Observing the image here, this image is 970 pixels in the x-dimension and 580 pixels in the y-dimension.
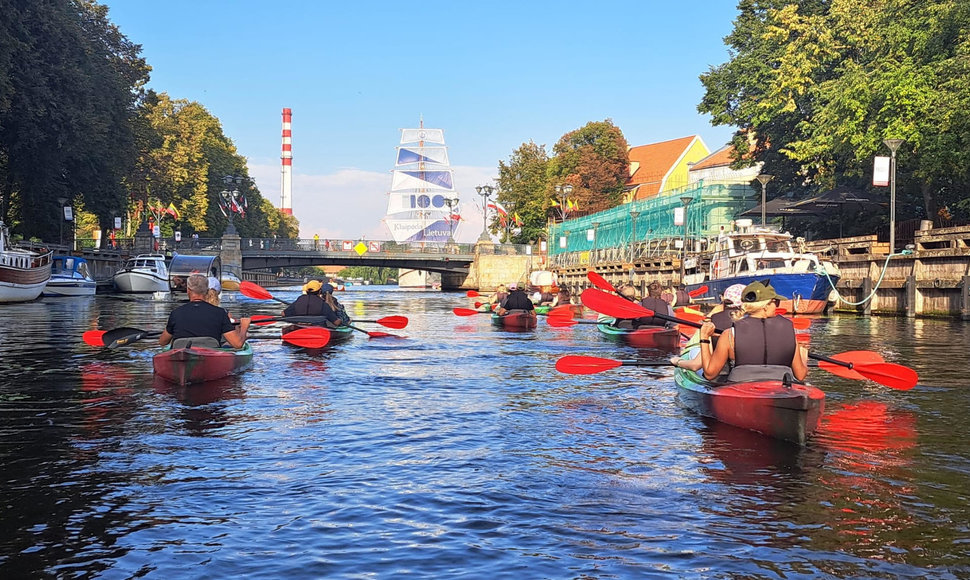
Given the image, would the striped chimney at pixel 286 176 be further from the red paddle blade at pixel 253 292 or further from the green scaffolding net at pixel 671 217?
the red paddle blade at pixel 253 292

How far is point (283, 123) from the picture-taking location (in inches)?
7116

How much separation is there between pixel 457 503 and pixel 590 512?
979 millimetres

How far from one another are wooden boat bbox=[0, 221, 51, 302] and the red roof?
6625 cm

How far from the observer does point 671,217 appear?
197 ft

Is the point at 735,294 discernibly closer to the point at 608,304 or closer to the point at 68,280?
the point at 608,304

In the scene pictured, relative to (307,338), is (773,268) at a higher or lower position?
higher

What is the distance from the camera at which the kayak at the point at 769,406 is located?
28.3 ft

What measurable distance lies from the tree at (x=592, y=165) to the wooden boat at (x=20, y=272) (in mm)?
53697

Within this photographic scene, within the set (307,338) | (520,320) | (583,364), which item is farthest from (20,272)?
(583,364)

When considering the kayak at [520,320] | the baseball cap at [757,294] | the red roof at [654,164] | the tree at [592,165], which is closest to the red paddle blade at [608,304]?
the baseball cap at [757,294]

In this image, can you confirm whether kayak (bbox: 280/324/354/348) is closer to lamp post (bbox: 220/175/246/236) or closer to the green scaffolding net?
the green scaffolding net

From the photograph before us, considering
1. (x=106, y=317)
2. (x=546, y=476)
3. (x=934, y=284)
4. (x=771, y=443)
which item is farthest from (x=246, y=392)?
(x=934, y=284)

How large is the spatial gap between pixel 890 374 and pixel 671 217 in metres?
49.8

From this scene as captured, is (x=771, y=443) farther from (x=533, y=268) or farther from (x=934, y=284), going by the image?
(x=533, y=268)
